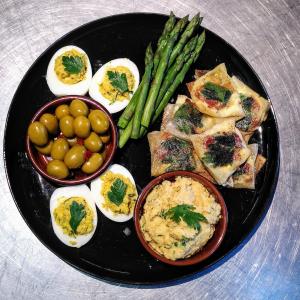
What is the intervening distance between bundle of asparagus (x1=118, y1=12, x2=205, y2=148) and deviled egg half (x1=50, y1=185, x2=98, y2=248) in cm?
52

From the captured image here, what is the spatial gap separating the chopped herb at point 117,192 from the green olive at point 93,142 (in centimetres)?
30

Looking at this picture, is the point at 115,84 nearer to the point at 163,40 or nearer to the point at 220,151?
the point at 163,40

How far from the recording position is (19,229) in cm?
364

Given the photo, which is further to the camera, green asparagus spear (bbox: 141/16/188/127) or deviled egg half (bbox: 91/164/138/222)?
green asparagus spear (bbox: 141/16/188/127)

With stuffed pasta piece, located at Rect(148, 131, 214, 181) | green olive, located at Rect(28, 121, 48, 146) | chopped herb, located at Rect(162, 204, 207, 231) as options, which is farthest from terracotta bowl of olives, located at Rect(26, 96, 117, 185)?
chopped herb, located at Rect(162, 204, 207, 231)

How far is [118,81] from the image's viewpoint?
3346 mm

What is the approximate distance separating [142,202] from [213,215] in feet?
1.78

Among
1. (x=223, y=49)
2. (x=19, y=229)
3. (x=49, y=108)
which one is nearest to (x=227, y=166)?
(x=223, y=49)

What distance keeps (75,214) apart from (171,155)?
0.88m

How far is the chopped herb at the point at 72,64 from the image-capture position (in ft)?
10.9

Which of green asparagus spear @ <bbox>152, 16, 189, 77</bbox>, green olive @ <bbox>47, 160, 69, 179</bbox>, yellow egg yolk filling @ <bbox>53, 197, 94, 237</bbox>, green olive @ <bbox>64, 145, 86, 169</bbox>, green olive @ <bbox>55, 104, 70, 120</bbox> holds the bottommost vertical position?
yellow egg yolk filling @ <bbox>53, 197, 94, 237</bbox>

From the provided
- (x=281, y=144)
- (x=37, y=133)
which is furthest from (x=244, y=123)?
(x=37, y=133)

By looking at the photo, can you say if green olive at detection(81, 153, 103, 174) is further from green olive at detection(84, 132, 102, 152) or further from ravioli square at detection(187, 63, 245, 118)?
ravioli square at detection(187, 63, 245, 118)

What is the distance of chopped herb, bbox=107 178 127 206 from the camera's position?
3.26 metres
